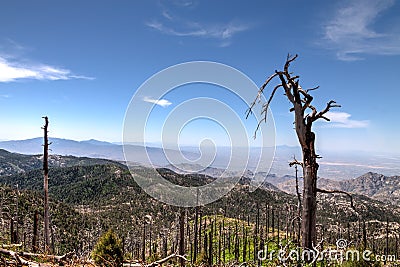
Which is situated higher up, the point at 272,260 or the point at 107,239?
the point at 272,260

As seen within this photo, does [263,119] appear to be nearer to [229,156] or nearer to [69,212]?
[229,156]

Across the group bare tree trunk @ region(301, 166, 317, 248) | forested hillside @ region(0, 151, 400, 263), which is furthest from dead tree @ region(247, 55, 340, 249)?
forested hillside @ region(0, 151, 400, 263)

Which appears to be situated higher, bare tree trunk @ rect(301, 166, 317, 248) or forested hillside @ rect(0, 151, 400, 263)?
bare tree trunk @ rect(301, 166, 317, 248)

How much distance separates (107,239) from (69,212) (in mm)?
109562

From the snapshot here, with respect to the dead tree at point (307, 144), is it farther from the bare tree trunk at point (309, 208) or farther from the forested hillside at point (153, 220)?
the forested hillside at point (153, 220)

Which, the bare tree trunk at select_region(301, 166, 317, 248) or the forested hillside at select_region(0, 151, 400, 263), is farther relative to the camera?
the forested hillside at select_region(0, 151, 400, 263)

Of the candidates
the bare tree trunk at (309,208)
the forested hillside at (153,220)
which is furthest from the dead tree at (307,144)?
the forested hillside at (153,220)

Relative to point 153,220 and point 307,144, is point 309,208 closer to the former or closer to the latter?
point 307,144

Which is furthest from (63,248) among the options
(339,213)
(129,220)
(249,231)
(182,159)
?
(339,213)

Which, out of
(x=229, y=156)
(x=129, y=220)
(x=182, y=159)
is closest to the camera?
(x=229, y=156)

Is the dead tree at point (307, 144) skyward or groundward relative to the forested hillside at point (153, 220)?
skyward

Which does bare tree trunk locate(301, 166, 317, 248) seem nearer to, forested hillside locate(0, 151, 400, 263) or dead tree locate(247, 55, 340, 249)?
dead tree locate(247, 55, 340, 249)

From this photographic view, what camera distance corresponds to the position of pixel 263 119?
24.4 feet

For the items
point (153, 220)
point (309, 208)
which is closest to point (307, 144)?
point (309, 208)
